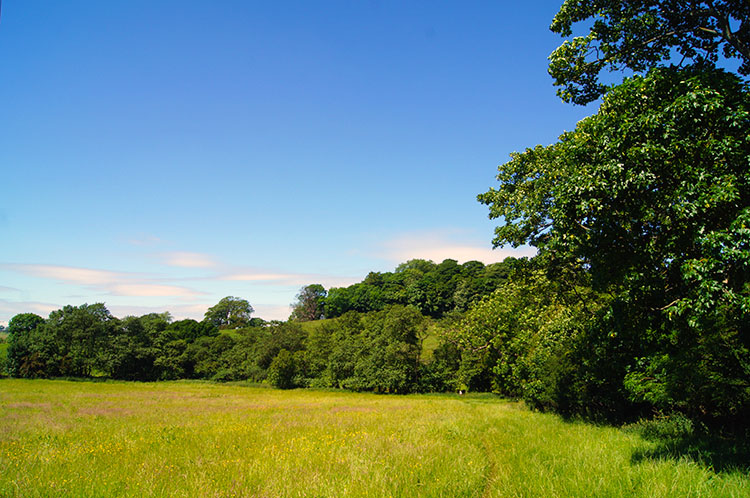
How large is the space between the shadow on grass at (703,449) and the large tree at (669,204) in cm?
246

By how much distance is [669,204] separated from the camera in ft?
26.5

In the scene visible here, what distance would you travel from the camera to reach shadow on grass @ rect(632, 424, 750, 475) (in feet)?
31.9

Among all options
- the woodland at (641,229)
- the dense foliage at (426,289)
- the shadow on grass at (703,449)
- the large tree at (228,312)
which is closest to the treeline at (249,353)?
the woodland at (641,229)

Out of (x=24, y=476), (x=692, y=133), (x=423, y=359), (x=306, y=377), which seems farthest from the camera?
(x=306, y=377)

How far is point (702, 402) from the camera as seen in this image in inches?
580

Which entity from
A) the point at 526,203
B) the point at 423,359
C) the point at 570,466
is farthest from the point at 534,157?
the point at 423,359

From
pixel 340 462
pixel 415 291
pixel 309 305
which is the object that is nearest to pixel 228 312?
pixel 309 305

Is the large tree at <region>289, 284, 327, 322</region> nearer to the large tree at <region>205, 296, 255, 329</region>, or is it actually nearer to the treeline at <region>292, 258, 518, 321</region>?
the treeline at <region>292, 258, 518, 321</region>

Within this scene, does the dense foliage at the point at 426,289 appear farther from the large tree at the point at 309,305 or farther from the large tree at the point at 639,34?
the large tree at the point at 639,34

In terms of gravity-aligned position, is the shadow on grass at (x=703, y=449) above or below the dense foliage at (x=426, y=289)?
below

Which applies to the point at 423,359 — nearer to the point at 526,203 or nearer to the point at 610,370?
the point at 610,370

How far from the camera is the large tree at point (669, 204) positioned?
7.26 m

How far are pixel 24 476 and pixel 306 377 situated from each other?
63.3 metres

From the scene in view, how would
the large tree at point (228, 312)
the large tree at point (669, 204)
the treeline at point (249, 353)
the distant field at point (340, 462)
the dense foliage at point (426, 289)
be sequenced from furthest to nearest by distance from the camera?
1. the large tree at point (228, 312)
2. the dense foliage at point (426, 289)
3. the treeline at point (249, 353)
4. the distant field at point (340, 462)
5. the large tree at point (669, 204)
